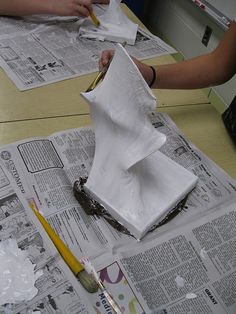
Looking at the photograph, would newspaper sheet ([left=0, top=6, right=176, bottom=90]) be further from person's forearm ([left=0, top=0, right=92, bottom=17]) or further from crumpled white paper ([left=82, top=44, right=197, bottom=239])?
crumpled white paper ([left=82, top=44, right=197, bottom=239])

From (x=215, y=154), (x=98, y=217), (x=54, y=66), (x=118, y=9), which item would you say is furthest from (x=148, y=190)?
Result: (x=118, y=9)

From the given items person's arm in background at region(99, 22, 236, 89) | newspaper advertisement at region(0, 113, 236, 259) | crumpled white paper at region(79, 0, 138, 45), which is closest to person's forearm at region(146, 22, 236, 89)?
person's arm in background at region(99, 22, 236, 89)

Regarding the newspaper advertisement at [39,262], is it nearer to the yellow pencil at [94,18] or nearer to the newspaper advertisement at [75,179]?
the newspaper advertisement at [75,179]

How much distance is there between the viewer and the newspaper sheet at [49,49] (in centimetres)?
90

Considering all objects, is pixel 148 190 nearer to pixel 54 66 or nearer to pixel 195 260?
pixel 195 260

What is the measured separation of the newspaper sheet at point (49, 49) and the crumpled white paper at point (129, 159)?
34 cm

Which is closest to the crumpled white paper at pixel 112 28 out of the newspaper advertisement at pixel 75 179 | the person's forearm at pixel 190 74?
the person's forearm at pixel 190 74

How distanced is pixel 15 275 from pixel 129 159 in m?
0.25

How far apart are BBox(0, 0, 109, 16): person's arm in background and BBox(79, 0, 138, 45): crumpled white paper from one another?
1.8 inches

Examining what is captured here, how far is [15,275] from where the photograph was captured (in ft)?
1.72

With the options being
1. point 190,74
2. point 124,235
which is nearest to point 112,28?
point 190,74

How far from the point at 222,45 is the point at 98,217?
0.59 metres

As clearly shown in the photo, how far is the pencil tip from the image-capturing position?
0.52 m

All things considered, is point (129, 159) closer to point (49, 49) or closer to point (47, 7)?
point (49, 49)
